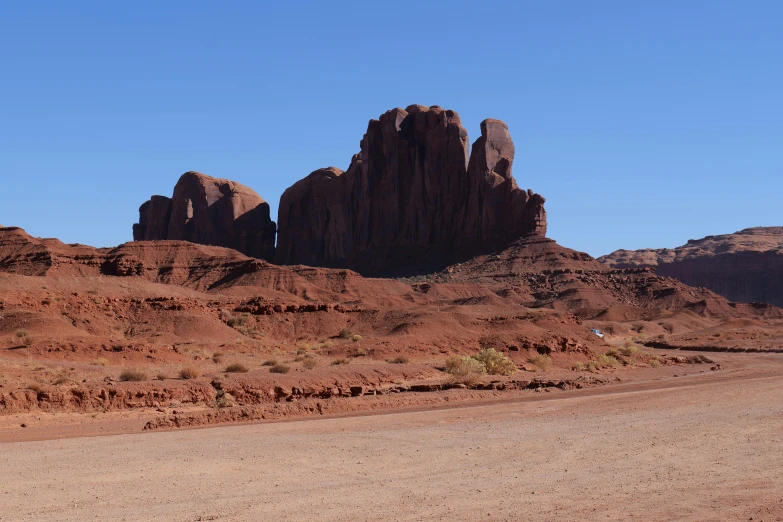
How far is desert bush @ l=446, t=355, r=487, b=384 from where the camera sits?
3453 cm

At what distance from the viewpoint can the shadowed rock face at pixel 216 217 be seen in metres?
150

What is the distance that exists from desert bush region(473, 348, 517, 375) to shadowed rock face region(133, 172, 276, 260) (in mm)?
112506

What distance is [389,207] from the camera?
142000mm

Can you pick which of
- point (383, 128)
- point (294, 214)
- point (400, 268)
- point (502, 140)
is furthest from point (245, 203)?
point (502, 140)

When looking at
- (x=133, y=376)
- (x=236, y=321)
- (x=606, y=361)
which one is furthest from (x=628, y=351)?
(x=133, y=376)

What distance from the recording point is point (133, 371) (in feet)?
95.3

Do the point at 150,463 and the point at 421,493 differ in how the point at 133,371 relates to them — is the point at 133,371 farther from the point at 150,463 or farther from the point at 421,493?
the point at 421,493

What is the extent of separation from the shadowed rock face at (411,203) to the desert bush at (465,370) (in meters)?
83.8

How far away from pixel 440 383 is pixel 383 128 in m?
115

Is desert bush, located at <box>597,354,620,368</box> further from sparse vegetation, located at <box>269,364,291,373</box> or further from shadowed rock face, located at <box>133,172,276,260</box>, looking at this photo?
shadowed rock face, located at <box>133,172,276,260</box>

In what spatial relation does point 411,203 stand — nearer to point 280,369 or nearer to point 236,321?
point 236,321

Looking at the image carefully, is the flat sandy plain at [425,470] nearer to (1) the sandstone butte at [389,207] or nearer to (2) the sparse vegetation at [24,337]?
(2) the sparse vegetation at [24,337]

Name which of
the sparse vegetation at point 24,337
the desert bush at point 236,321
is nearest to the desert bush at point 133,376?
the sparse vegetation at point 24,337

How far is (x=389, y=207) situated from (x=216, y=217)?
31.3 m
